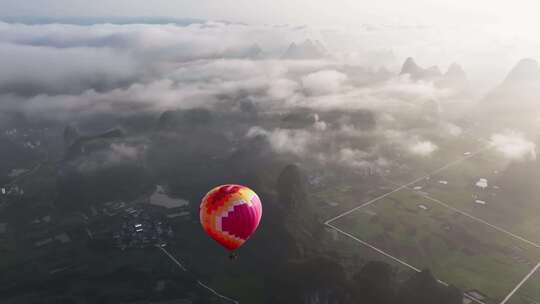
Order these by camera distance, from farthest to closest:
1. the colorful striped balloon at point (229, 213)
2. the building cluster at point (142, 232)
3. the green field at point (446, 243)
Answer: the building cluster at point (142, 232)
the green field at point (446, 243)
the colorful striped balloon at point (229, 213)

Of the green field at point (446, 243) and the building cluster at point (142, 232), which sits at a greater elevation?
the building cluster at point (142, 232)

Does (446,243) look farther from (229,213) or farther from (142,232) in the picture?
(142,232)

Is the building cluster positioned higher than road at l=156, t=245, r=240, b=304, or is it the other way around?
the building cluster

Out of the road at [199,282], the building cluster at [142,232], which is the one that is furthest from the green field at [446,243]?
the building cluster at [142,232]

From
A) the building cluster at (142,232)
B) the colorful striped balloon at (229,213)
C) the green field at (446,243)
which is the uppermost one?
the colorful striped balloon at (229,213)

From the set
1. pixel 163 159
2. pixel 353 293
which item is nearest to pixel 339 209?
pixel 353 293

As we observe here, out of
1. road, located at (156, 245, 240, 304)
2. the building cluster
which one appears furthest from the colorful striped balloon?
the building cluster

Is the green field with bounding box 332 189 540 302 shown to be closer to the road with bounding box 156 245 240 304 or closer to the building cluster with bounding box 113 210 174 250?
the road with bounding box 156 245 240 304

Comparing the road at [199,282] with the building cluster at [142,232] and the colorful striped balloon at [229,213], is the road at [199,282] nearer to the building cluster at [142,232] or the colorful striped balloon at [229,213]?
the building cluster at [142,232]
